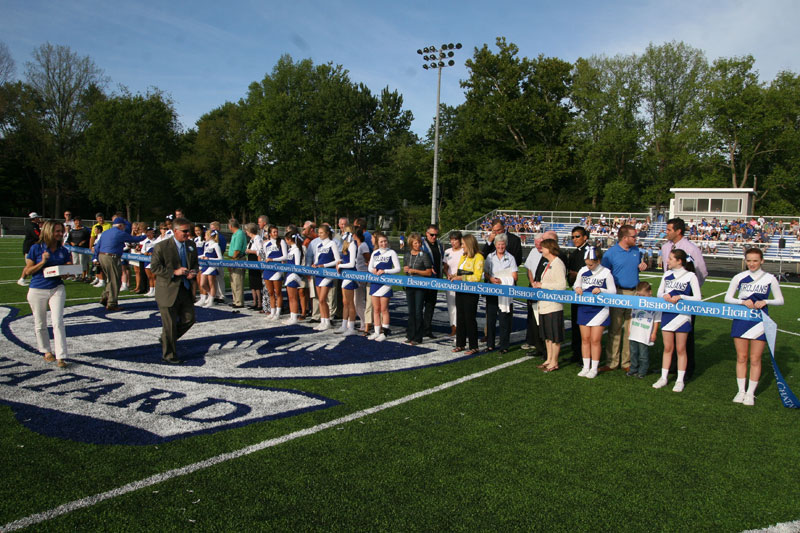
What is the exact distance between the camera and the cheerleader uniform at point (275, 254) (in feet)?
35.1

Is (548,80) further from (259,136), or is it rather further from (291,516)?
(291,516)

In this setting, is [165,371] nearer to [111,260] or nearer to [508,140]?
[111,260]

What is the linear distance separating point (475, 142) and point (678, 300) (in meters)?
47.8

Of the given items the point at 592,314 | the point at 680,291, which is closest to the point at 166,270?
the point at 592,314

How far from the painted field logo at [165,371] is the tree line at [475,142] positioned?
37.8 metres

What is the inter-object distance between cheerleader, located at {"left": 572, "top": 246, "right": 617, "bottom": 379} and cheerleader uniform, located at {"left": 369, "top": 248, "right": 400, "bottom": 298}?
3120mm

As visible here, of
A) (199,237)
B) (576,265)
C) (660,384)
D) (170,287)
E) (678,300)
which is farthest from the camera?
(199,237)

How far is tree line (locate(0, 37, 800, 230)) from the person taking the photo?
1843 inches

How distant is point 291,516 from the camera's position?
11.4 feet

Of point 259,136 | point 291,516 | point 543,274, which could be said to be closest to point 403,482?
point 291,516

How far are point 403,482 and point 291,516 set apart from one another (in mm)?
884

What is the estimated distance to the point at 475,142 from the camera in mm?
52375

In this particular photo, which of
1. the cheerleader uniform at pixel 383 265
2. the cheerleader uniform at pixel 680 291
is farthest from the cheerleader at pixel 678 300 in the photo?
the cheerleader uniform at pixel 383 265

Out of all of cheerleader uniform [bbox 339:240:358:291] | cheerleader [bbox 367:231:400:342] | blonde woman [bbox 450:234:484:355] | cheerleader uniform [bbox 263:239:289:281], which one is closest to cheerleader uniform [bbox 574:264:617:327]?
blonde woman [bbox 450:234:484:355]
